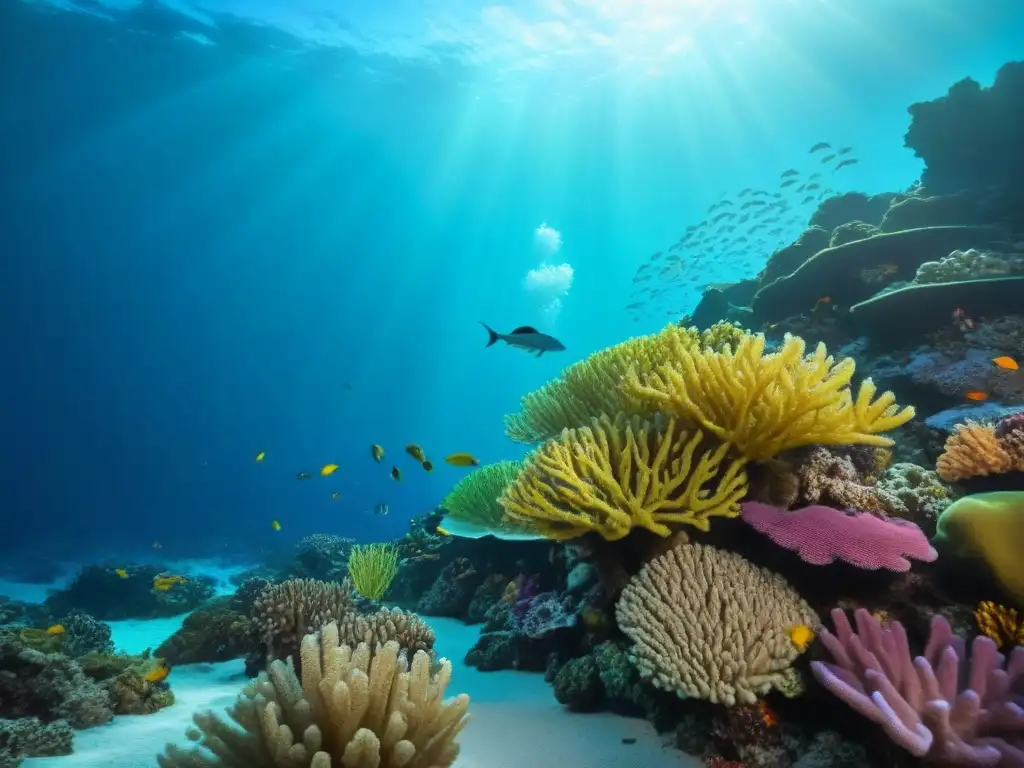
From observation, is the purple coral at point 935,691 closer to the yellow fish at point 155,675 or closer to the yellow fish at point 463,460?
the yellow fish at point 463,460

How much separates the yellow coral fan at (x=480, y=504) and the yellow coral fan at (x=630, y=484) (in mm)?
2784

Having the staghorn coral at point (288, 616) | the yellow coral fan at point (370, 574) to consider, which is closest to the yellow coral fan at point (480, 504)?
the yellow coral fan at point (370, 574)

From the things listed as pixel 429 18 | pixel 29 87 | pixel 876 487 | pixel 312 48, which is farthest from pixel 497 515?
pixel 29 87

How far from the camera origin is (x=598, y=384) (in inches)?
179

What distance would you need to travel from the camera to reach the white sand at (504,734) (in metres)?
3.06

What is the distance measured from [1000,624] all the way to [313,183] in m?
54.0

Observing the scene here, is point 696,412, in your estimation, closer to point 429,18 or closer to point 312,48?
point 429,18

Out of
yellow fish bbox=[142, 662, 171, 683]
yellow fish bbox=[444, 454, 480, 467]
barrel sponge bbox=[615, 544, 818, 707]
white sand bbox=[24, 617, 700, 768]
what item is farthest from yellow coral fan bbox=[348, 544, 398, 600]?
barrel sponge bbox=[615, 544, 818, 707]

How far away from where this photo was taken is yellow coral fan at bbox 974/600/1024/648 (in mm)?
2824

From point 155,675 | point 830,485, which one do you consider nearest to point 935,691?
point 830,485

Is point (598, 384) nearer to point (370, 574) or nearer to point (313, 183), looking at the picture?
point (370, 574)

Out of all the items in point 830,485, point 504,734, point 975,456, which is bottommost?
point 504,734

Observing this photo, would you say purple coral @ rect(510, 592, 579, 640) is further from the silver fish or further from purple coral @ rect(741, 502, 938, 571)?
the silver fish

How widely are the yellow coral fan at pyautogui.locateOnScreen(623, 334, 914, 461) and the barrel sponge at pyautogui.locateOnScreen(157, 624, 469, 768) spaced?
224 centimetres
